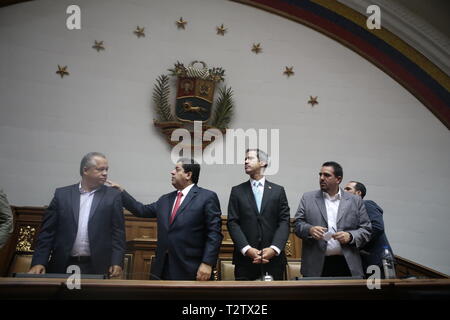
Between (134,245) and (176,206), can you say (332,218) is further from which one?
(134,245)

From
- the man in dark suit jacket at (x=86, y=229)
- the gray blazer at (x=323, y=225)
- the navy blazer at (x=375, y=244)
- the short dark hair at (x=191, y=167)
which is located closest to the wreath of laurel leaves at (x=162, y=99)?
the short dark hair at (x=191, y=167)

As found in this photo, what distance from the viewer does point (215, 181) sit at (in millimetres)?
4992

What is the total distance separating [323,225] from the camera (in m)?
2.73

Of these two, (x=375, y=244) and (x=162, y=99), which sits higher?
(x=162, y=99)

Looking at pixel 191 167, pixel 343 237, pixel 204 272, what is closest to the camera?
pixel 204 272

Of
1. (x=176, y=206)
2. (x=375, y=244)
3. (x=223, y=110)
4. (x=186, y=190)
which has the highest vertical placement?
(x=223, y=110)

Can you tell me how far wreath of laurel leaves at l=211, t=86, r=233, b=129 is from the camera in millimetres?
5086

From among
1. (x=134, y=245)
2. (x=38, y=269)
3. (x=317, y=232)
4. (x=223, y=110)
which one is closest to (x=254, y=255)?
(x=317, y=232)

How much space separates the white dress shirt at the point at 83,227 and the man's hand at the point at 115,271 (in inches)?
6.6

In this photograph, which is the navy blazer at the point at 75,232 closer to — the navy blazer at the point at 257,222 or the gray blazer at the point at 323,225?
the navy blazer at the point at 257,222

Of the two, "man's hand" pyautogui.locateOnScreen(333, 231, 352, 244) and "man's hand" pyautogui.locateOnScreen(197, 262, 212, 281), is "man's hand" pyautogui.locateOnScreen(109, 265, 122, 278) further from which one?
"man's hand" pyautogui.locateOnScreen(333, 231, 352, 244)

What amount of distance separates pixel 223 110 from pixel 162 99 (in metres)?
0.74

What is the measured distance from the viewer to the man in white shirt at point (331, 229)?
257cm
